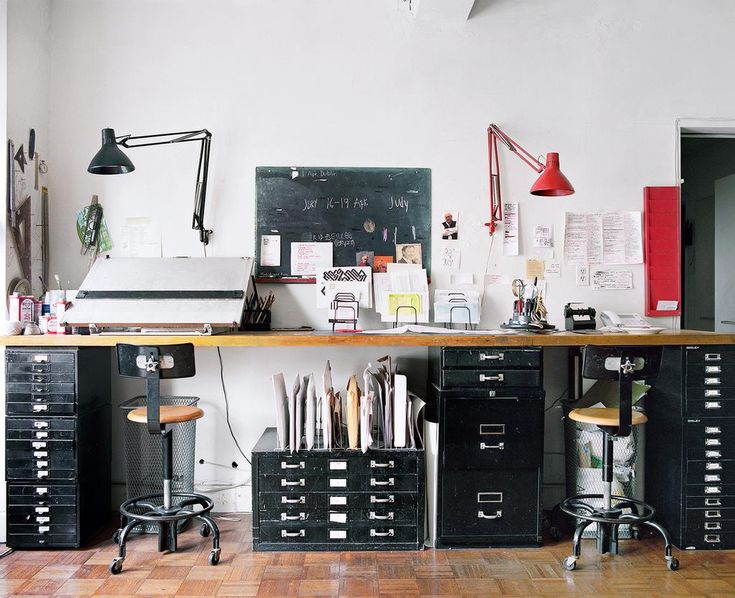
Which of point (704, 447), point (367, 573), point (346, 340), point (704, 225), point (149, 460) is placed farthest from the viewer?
point (704, 225)

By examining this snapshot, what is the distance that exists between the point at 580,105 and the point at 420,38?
3.29ft

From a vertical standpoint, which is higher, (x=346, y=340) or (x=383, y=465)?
(x=346, y=340)

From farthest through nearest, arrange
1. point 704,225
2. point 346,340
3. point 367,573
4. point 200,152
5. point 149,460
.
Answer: point 704,225
point 200,152
point 149,460
point 346,340
point 367,573

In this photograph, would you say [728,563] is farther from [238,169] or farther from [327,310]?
[238,169]

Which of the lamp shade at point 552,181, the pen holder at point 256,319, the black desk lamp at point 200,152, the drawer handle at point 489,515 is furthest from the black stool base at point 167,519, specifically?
the lamp shade at point 552,181

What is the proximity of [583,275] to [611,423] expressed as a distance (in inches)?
42.4

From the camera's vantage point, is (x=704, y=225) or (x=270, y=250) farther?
(x=704, y=225)

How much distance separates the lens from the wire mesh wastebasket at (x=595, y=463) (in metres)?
2.94

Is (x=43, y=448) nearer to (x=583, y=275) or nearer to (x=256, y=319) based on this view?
(x=256, y=319)

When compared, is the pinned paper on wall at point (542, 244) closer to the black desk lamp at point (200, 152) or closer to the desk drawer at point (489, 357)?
the desk drawer at point (489, 357)

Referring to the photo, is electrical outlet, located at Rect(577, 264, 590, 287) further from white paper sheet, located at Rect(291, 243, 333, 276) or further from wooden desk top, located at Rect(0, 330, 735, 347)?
white paper sheet, located at Rect(291, 243, 333, 276)

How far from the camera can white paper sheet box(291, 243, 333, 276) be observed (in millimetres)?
3301

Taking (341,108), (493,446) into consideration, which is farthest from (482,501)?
(341,108)

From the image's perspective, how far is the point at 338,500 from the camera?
109 inches
